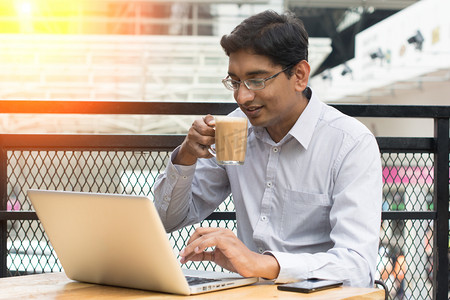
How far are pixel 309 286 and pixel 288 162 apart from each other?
0.44 meters

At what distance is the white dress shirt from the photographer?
1.12 metres

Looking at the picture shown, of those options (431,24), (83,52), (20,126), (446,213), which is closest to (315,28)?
(431,24)

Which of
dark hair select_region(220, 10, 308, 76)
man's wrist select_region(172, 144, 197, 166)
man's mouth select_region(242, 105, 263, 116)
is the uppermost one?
dark hair select_region(220, 10, 308, 76)

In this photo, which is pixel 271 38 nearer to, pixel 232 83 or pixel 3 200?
pixel 232 83

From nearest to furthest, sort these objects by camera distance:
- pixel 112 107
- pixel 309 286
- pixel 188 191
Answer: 1. pixel 309 286
2. pixel 188 191
3. pixel 112 107

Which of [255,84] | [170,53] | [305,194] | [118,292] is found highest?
[170,53]

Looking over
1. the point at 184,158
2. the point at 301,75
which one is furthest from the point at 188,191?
the point at 301,75

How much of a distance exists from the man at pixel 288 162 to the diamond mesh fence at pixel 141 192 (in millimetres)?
331

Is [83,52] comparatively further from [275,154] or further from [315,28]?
[275,154]

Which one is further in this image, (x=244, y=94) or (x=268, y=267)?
(x=244, y=94)

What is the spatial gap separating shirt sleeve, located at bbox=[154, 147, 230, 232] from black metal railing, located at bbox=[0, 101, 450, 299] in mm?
189

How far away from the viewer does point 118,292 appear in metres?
0.97

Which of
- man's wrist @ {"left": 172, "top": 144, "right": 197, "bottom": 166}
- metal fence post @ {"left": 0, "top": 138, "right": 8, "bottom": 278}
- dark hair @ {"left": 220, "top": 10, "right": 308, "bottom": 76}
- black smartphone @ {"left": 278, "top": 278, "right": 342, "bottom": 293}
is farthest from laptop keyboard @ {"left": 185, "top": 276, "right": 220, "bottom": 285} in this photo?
metal fence post @ {"left": 0, "top": 138, "right": 8, "bottom": 278}

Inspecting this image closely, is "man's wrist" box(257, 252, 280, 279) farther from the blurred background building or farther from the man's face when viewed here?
the blurred background building
